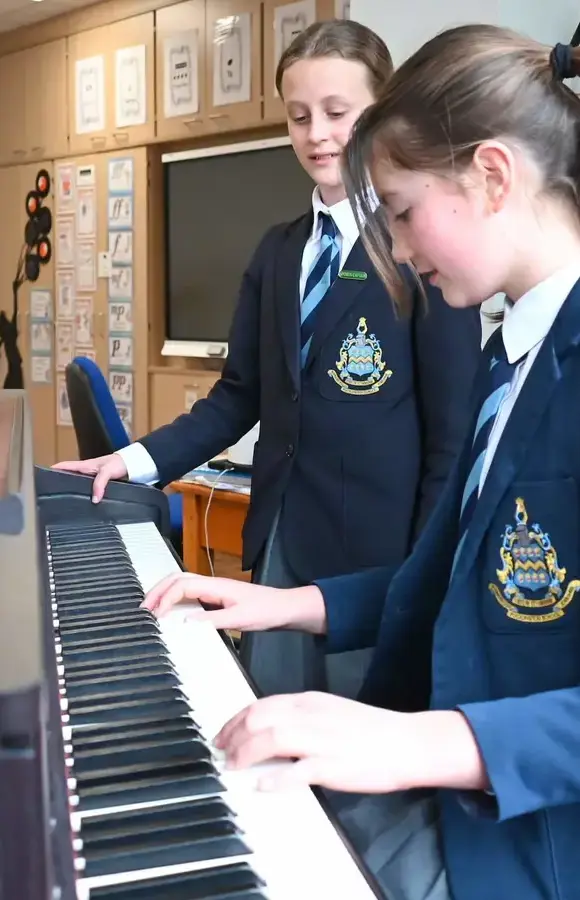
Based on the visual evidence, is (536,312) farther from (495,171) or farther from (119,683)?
(119,683)

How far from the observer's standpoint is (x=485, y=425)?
36.3 inches

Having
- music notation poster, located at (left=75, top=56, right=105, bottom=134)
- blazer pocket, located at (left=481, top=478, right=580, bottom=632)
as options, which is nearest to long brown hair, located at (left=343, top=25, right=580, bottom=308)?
blazer pocket, located at (left=481, top=478, right=580, bottom=632)

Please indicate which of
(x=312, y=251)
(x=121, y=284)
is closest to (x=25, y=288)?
(x=121, y=284)

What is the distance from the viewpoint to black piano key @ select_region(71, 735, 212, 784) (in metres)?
0.70

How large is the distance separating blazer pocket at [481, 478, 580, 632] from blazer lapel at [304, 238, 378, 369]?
0.67 meters

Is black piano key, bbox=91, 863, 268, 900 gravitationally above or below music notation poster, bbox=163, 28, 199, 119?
below

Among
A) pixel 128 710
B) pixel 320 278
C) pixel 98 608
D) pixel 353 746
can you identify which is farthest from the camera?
pixel 320 278

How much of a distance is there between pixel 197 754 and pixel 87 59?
4.54m

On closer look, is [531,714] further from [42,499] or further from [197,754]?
[42,499]

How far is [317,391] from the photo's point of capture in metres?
1.44

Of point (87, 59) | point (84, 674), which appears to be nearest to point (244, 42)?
point (87, 59)

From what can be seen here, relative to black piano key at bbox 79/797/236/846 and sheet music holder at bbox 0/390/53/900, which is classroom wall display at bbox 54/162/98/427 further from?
sheet music holder at bbox 0/390/53/900

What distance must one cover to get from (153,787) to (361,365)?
85 cm

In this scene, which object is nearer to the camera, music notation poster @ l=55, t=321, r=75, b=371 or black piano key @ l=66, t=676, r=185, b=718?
black piano key @ l=66, t=676, r=185, b=718
